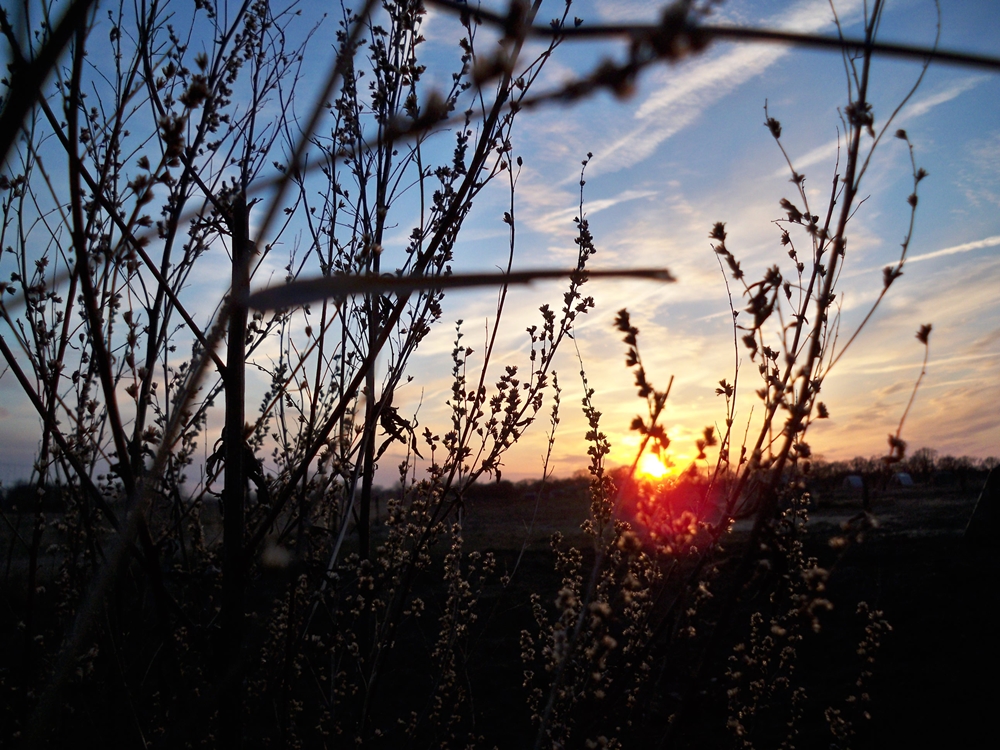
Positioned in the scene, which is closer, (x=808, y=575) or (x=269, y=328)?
(x=808, y=575)

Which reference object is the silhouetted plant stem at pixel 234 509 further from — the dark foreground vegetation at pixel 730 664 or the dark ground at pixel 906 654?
the dark ground at pixel 906 654

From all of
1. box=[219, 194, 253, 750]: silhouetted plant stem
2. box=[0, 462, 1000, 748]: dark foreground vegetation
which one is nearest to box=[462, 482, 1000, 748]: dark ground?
box=[0, 462, 1000, 748]: dark foreground vegetation

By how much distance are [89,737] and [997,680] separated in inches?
278

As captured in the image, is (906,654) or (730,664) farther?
(906,654)

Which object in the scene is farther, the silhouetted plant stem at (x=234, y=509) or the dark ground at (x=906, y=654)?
the dark ground at (x=906, y=654)

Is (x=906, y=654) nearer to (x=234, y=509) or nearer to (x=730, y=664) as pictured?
(x=730, y=664)

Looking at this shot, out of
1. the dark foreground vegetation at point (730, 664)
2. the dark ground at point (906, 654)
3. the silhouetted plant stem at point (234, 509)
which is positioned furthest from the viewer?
the dark ground at point (906, 654)

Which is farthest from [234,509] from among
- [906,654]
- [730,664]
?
[906,654]

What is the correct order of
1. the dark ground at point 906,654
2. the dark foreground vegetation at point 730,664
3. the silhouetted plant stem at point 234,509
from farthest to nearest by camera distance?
1. the dark ground at point 906,654
2. the dark foreground vegetation at point 730,664
3. the silhouetted plant stem at point 234,509

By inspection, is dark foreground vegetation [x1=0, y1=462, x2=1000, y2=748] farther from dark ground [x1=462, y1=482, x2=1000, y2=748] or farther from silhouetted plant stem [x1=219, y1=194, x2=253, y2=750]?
silhouetted plant stem [x1=219, y1=194, x2=253, y2=750]

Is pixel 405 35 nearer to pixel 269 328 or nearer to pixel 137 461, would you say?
pixel 269 328

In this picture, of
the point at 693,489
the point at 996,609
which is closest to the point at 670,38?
the point at 693,489

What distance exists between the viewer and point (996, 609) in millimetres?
7113

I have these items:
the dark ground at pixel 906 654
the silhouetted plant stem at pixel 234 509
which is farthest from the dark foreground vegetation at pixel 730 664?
the silhouetted plant stem at pixel 234 509
